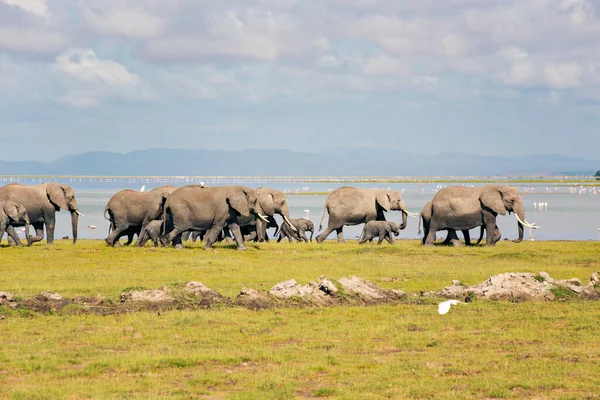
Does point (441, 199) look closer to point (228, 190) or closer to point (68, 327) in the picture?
point (228, 190)

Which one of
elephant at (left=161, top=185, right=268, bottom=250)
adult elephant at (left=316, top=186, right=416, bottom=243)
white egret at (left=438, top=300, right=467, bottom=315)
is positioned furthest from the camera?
adult elephant at (left=316, top=186, right=416, bottom=243)

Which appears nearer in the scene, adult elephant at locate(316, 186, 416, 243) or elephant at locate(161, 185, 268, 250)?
elephant at locate(161, 185, 268, 250)

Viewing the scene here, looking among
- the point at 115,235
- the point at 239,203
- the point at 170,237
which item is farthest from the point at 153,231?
the point at 239,203

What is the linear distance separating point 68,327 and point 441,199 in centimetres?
2468

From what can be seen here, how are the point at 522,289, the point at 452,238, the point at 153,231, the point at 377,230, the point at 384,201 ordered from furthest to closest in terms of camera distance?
the point at 384,201 → the point at 377,230 → the point at 452,238 → the point at 153,231 → the point at 522,289

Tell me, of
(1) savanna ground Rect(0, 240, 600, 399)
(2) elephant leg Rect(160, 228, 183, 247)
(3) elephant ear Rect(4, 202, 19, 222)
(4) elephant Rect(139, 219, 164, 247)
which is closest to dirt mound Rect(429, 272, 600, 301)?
(1) savanna ground Rect(0, 240, 600, 399)

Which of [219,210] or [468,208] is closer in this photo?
[219,210]

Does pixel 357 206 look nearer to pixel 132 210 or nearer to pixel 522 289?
pixel 132 210

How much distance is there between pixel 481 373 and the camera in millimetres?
14375

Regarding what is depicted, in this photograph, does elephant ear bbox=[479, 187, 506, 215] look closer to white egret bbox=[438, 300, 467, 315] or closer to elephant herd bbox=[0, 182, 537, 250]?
elephant herd bbox=[0, 182, 537, 250]

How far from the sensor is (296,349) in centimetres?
1642

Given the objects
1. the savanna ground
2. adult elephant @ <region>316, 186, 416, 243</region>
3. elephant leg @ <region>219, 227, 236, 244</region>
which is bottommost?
the savanna ground

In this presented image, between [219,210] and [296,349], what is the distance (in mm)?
21421

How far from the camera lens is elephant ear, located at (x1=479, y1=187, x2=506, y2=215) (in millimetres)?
40312
